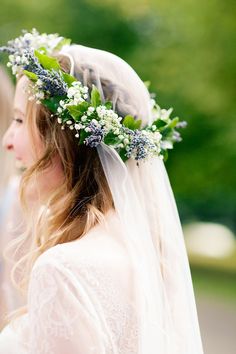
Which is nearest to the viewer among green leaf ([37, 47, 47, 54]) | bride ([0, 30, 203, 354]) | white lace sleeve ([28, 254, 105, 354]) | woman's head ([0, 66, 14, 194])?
white lace sleeve ([28, 254, 105, 354])

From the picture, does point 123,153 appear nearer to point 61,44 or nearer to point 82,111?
point 82,111

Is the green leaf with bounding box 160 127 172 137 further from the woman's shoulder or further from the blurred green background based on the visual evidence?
the blurred green background

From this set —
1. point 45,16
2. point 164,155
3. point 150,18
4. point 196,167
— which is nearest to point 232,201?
point 196,167

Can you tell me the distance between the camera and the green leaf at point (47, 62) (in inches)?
103

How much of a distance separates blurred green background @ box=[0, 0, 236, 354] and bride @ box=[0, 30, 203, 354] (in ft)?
29.0

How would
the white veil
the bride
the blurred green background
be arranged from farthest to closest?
the blurred green background < the white veil < the bride

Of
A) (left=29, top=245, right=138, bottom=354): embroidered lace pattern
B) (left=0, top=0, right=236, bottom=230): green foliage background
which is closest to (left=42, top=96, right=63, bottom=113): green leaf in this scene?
(left=29, top=245, right=138, bottom=354): embroidered lace pattern

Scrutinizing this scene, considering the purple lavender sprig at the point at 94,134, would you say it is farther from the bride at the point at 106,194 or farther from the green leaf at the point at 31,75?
the green leaf at the point at 31,75

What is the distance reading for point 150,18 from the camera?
40.4 feet

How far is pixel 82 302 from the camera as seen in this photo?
219 cm

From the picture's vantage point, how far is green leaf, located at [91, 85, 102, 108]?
2.56 m

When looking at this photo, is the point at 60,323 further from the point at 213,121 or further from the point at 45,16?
the point at 45,16

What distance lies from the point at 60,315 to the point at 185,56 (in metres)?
10.3

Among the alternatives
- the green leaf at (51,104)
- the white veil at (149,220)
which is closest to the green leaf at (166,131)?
the white veil at (149,220)
